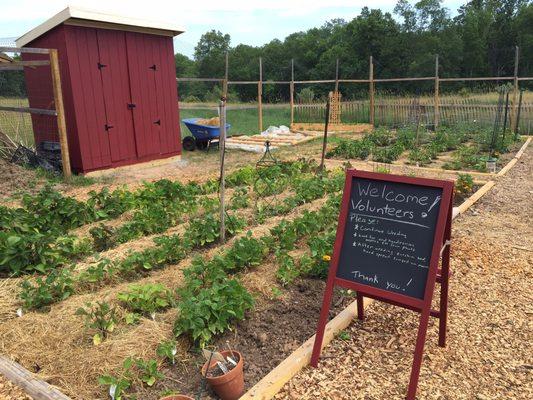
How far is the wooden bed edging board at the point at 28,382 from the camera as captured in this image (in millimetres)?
2664

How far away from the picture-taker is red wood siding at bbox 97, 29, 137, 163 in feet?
Result: 31.8

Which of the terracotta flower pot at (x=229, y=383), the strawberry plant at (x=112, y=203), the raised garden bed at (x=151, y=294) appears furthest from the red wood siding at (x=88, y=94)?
the terracotta flower pot at (x=229, y=383)

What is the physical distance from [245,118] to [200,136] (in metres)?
11.2

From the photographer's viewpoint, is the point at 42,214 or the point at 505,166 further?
the point at 505,166

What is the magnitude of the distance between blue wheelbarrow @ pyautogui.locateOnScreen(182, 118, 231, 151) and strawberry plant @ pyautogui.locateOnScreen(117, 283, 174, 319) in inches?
359

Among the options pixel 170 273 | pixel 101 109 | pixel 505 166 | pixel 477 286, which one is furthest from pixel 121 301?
pixel 505 166

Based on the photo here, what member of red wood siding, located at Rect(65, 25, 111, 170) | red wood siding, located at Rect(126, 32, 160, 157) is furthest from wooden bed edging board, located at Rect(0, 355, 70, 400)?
red wood siding, located at Rect(126, 32, 160, 157)

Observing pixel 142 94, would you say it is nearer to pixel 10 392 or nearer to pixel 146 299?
pixel 146 299

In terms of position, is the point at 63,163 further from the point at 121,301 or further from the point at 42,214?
the point at 121,301

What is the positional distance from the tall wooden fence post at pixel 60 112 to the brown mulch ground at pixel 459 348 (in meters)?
7.05

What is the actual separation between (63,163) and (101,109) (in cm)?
150

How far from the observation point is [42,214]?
5.69 m

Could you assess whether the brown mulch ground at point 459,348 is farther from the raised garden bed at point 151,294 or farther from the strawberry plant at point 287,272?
the strawberry plant at point 287,272

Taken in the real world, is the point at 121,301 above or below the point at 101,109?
below
